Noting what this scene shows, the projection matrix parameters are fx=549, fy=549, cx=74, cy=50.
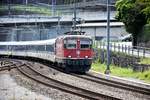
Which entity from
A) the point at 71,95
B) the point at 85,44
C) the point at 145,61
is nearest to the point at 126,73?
the point at 145,61

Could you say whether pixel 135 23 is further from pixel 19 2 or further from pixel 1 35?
pixel 19 2

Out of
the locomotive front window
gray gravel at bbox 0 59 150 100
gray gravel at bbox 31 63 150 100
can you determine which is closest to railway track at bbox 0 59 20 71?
the locomotive front window

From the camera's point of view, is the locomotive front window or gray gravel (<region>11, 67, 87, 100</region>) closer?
gray gravel (<region>11, 67, 87, 100</region>)

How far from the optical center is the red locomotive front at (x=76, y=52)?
132ft

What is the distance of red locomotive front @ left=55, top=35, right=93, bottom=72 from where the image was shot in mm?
40375

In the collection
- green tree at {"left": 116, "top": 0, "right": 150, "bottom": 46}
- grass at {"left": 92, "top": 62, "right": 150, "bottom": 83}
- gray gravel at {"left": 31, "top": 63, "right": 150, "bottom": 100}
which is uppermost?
green tree at {"left": 116, "top": 0, "right": 150, "bottom": 46}

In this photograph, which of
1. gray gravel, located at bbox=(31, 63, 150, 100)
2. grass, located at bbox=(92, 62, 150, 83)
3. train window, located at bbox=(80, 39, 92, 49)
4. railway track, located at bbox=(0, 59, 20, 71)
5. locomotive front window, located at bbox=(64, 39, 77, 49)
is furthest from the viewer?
railway track, located at bbox=(0, 59, 20, 71)

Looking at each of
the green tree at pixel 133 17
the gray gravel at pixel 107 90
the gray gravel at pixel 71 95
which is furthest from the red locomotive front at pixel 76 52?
the green tree at pixel 133 17

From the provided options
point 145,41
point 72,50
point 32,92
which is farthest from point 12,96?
point 145,41

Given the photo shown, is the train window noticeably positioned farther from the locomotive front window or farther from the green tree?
the green tree

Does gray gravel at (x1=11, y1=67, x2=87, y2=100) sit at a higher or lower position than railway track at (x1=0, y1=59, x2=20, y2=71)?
higher

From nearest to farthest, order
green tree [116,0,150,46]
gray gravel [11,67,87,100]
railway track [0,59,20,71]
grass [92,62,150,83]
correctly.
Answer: gray gravel [11,67,87,100] → grass [92,62,150,83] → railway track [0,59,20,71] → green tree [116,0,150,46]

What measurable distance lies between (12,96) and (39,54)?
37772mm

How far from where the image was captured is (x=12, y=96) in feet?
81.4
